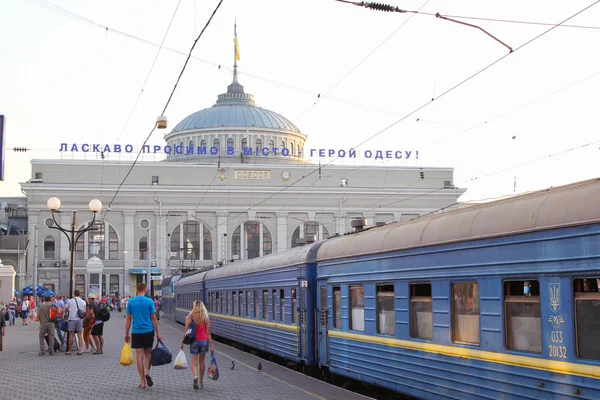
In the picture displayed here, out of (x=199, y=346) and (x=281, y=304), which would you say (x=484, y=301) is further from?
(x=281, y=304)

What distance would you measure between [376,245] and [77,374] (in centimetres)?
726

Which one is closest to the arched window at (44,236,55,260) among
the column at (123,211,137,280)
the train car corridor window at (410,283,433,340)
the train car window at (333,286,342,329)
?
the column at (123,211,137,280)

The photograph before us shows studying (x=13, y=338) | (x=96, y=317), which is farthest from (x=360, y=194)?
(x=96, y=317)

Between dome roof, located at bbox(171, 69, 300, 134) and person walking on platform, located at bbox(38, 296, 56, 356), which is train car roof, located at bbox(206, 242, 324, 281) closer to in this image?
person walking on platform, located at bbox(38, 296, 56, 356)

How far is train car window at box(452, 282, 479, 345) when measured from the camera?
11117 mm

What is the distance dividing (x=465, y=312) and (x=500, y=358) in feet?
3.60

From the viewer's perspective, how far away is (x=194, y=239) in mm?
100375

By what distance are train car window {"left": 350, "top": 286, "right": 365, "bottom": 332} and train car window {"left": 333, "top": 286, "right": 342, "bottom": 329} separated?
0.67 metres

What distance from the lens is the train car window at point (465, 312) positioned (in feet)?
36.5

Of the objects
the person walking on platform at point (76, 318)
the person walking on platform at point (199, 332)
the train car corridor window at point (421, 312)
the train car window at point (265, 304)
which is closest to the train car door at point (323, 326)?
the person walking on platform at point (199, 332)

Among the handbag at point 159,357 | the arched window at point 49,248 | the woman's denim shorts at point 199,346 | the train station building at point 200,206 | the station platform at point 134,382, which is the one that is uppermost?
the train station building at point 200,206

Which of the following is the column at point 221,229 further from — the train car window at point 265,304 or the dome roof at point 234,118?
the train car window at point 265,304

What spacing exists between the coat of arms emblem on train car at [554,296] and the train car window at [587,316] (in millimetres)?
232

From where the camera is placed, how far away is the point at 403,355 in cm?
1323
